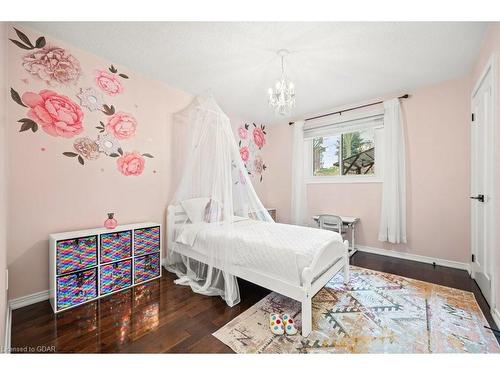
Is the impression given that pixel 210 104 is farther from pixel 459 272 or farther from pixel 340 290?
pixel 459 272

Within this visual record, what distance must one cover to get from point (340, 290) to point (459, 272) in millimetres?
1851

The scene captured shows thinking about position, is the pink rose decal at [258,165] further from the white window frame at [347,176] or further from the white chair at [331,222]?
the white chair at [331,222]

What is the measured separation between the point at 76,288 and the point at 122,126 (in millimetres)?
1842

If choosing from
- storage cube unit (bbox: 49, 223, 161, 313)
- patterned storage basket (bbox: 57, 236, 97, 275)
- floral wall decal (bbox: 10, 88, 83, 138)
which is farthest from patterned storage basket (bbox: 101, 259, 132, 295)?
floral wall decal (bbox: 10, 88, 83, 138)

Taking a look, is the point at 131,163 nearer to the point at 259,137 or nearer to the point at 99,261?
the point at 99,261

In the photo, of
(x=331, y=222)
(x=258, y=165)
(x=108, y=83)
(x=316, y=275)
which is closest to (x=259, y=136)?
(x=258, y=165)

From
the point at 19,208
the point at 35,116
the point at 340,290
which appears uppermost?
the point at 35,116

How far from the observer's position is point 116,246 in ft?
7.60

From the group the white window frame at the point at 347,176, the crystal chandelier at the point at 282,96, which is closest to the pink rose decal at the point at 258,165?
the white window frame at the point at 347,176

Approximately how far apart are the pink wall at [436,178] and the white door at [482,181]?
19 cm

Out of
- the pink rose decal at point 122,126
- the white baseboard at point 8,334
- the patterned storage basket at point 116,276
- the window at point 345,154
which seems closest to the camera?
the white baseboard at point 8,334

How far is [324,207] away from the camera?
420cm

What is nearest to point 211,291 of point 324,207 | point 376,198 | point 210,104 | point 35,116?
point 210,104

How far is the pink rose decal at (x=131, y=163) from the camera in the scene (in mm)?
2643
